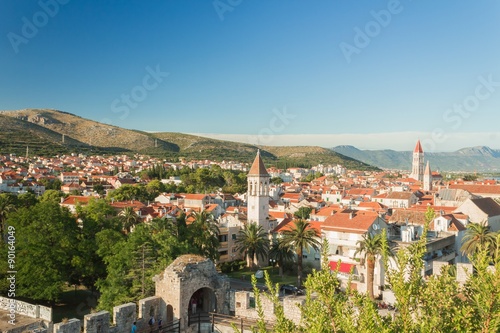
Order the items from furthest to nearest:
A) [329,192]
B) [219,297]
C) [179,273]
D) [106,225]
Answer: [329,192] → [106,225] → [219,297] → [179,273]

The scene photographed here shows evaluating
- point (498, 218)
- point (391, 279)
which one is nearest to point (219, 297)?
point (391, 279)

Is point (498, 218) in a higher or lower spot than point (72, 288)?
higher

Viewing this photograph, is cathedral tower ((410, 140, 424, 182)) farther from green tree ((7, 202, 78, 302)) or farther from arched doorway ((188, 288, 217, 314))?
arched doorway ((188, 288, 217, 314))

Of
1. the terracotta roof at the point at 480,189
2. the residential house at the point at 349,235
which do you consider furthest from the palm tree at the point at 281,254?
the terracotta roof at the point at 480,189

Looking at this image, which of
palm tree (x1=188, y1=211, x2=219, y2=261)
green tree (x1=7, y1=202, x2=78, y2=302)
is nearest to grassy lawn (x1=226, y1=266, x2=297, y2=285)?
palm tree (x1=188, y1=211, x2=219, y2=261)

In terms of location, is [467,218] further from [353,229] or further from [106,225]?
[106,225]

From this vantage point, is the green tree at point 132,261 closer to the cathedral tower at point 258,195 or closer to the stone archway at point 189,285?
the stone archway at point 189,285

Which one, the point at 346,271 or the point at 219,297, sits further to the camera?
the point at 346,271

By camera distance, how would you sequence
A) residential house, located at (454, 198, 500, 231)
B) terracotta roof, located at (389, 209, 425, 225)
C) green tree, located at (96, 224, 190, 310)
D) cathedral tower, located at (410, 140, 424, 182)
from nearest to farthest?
green tree, located at (96, 224, 190, 310) < terracotta roof, located at (389, 209, 425, 225) < residential house, located at (454, 198, 500, 231) < cathedral tower, located at (410, 140, 424, 182)

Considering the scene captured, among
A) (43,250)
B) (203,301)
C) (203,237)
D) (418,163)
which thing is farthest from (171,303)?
(418,163)
